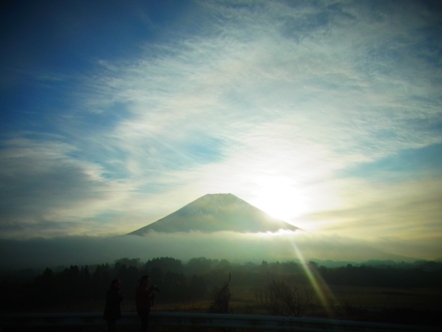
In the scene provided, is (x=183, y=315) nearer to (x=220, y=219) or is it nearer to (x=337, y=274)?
(x=337, y=274)

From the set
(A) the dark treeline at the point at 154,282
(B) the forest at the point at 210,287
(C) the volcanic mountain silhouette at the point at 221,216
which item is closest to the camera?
(B) the forest at the point at 210,287

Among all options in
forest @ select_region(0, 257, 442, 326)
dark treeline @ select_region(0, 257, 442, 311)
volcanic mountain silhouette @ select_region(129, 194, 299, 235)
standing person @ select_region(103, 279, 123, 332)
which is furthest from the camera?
volcanic mountain silhouette @ select_region(129, 194, 299, 235)

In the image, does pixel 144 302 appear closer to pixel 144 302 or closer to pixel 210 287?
pixel 144 302

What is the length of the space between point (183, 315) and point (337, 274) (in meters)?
46.3

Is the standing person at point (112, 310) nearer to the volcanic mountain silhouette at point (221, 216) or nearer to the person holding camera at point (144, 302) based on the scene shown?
the person holding camera at point (144, 302)

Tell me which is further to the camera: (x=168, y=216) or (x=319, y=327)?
(x=168, y=216)

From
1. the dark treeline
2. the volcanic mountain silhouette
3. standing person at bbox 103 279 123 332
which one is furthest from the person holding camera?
the volcanic mountain silhouette

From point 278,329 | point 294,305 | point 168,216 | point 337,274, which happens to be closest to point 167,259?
point 337,274

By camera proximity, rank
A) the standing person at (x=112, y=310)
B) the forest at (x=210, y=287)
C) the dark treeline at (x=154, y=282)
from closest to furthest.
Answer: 1. the standing person at (x=112, y=310)
2. the forest at (x=210, y=287)
3. the dark treeline at (x=154, y=282)

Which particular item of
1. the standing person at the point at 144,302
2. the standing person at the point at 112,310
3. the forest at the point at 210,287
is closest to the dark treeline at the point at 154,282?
the forest at the point at 210,287

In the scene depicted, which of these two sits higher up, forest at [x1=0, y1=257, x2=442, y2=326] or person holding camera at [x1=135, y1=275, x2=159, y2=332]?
person holding camera at [x1=135, y1=275, x2=159, y2=332]

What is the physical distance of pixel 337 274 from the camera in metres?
47.1

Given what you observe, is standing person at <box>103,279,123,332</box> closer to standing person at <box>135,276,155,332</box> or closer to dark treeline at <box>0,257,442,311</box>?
standing person at <box>135,276,155,332</box>

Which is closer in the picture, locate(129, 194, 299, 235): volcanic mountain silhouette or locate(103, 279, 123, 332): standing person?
locate(103, 279, 123, 332): standing person
